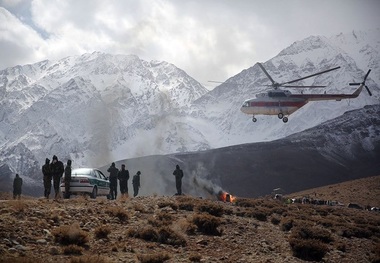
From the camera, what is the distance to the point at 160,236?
1301cm

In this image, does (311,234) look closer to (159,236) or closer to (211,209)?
(211,209)

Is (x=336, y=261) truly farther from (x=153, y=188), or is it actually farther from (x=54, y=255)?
(x=153, y=188)

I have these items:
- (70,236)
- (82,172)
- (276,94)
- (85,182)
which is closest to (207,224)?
(70,236)

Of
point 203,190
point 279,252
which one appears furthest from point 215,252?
point 203,190

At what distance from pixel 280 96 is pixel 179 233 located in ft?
109

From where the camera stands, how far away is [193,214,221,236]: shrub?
1480cm

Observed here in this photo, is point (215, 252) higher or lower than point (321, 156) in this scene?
lower

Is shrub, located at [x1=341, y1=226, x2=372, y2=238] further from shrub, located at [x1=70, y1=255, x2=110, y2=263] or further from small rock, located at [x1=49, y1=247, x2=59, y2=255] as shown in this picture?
small rock, located at [x1=49, y1=247, x2=59, y2=255]

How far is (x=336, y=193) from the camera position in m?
70.6

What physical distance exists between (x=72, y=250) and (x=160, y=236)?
3.04 m

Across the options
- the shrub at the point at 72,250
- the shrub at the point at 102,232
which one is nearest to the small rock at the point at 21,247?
the shrub at the point at 72,250

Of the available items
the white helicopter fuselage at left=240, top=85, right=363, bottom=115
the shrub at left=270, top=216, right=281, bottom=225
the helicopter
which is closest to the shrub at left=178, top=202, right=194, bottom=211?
the shrub at left=270, top=216, right=281, bottom=225

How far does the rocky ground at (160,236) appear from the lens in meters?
10.9

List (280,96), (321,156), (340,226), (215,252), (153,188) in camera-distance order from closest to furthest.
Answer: (215,252) < (340,226) < (280,96) < (153,188) < (321,156)
